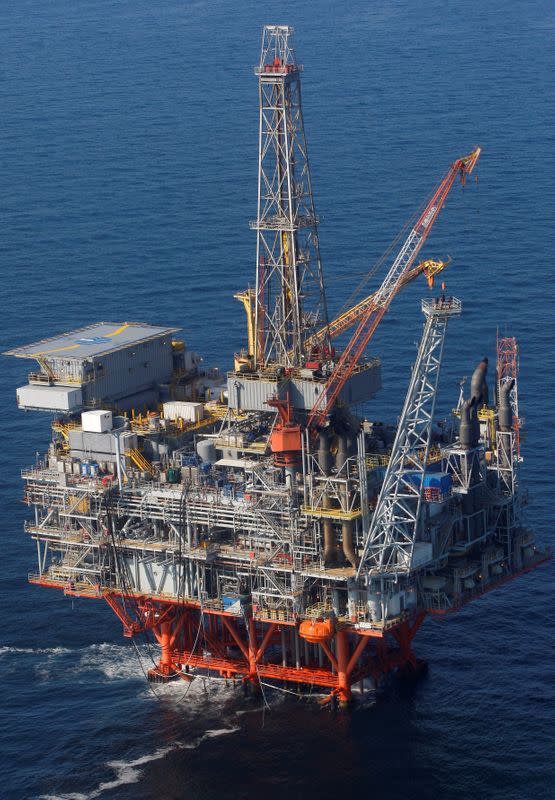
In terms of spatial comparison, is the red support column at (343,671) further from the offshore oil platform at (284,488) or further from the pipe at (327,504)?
the pipe at (327,504)

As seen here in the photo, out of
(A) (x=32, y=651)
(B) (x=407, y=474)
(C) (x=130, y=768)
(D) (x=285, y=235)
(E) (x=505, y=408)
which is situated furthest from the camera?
(A) (x=32, y=651)

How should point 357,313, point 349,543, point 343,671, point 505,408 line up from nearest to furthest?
point 349,543
point 343,671
point 505,408
point 357,313

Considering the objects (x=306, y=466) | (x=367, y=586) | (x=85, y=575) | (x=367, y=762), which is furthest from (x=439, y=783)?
(x=85, y=575)

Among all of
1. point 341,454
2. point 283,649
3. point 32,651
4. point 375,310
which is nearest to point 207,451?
point 341,454

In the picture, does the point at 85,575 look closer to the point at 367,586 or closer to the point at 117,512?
the point at 117,512

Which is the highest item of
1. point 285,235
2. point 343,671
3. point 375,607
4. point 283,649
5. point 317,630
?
point 285,235

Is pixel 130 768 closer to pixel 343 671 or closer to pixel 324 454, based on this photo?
pixel 343 671

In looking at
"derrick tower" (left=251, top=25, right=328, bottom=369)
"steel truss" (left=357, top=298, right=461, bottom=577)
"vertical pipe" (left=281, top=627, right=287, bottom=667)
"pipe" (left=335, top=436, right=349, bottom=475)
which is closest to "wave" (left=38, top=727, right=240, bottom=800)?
"vertical pipe" (left=281, top=627, right=287, bottom=667)
